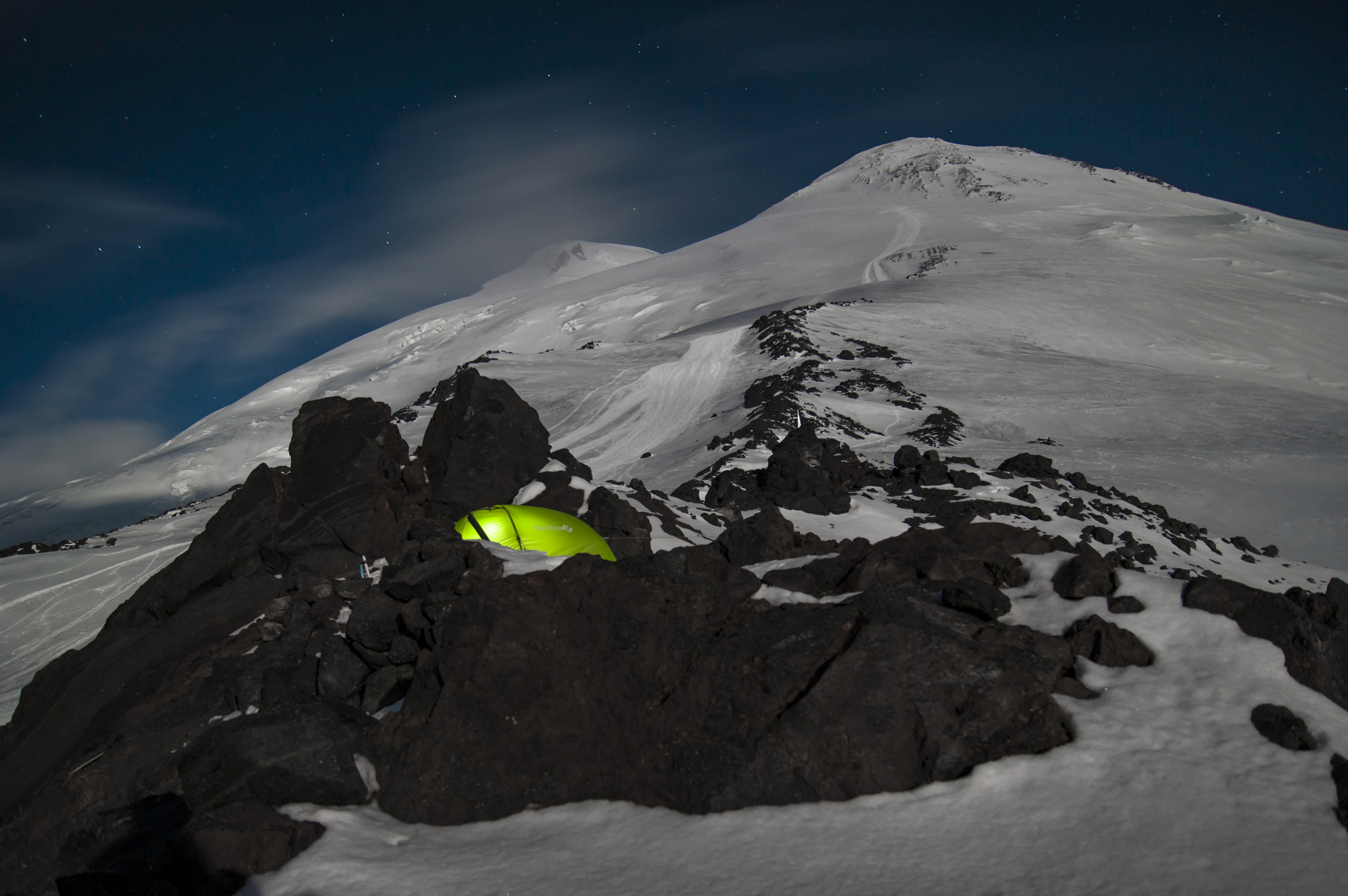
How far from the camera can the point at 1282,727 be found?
459 centimetres

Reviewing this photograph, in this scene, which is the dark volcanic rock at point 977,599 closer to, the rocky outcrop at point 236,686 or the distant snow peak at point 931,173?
the rocky outcrop at point 236,686

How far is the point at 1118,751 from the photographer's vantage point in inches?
183

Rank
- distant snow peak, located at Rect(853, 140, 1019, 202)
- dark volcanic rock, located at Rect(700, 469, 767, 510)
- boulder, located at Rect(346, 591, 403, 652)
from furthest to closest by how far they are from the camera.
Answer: distant snow peak, located at Rect(853, 140, 1019, 202) < dark volcanic rock, located at Rect(700, 469, 767, 510) < boulder, located at Rect(346, 591, 403, 652)

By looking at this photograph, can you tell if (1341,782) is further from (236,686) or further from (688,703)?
(236,686)

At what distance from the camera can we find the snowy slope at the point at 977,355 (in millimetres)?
26109

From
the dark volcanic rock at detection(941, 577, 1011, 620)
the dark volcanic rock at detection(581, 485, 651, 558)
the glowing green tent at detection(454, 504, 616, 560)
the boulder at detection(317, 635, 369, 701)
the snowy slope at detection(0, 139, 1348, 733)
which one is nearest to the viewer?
the dark volcanic rock at detection(941, 577, 1011, 620)

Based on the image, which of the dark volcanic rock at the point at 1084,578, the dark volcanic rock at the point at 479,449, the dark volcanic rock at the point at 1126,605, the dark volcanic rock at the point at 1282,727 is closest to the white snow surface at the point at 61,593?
the dark volcanic rock at the point at 479,449

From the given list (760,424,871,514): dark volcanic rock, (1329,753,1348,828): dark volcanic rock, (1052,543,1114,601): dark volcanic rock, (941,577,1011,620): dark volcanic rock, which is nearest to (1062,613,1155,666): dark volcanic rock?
(1052,543,1114,601): dark volcanic rock

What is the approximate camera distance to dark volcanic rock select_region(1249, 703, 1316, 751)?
14.9 feet

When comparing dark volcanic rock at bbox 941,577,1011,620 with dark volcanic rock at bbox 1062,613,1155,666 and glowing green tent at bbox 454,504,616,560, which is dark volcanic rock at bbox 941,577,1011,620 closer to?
dark volcanic rock at bbox 1062,613,1155,666

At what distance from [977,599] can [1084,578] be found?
100cm

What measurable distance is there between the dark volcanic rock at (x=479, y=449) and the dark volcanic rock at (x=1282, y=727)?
8.90m

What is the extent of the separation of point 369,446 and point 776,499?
9.61 m

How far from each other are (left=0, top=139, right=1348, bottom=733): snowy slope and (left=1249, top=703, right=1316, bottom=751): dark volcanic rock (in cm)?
1584
